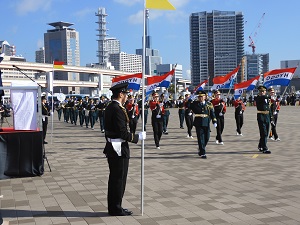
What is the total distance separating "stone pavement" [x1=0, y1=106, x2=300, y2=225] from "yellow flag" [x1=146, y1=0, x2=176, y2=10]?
3.12 meters

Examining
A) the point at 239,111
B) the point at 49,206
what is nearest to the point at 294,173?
the point at 49,206

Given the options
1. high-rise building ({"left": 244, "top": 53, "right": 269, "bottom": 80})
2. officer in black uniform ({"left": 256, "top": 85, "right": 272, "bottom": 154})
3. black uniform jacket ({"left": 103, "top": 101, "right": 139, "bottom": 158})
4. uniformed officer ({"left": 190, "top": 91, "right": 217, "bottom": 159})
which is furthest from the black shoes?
high-rise building ({"left": 244, "top": 53, "right": 269, "bottom": 80})

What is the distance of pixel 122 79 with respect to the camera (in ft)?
46.0

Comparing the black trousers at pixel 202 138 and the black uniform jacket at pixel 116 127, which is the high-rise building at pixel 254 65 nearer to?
the black trousers at pixel 202 138

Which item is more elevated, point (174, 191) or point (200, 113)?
point (200, 113)

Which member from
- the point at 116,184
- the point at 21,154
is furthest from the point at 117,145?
the point at 21,154

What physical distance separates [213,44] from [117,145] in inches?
6247

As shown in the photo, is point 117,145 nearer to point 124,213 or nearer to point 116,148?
point 116,148

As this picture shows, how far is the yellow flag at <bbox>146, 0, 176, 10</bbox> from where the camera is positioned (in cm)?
633

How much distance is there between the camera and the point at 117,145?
6.20 m

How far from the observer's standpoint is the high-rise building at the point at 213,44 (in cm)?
15688

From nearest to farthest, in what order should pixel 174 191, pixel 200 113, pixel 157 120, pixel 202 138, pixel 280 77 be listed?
pixel 174 191 < pixel 202 138 < pixel 200 113 < pixel 157 120 < pixel 280 77

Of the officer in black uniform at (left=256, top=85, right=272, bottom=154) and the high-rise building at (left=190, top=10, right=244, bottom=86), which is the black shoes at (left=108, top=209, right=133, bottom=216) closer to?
the officer in black uniform at (left=256, top=85, right=272, bottom=154)

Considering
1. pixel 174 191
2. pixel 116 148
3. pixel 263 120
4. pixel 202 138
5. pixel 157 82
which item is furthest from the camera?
pixel 157 82
